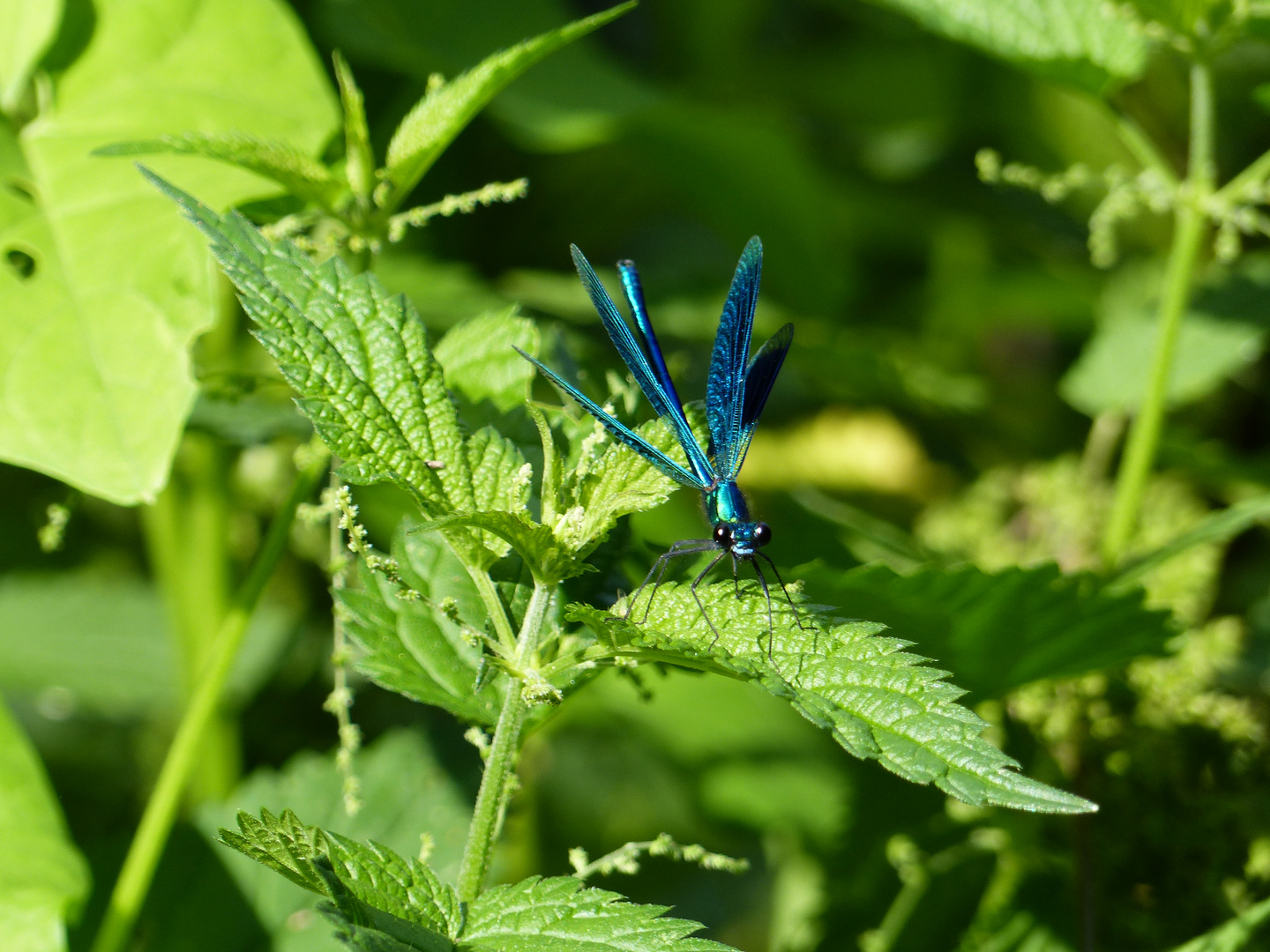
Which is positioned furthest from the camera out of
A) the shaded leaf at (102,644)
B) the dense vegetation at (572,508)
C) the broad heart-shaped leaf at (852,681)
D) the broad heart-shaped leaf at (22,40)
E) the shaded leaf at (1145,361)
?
the shaded leaf at (102,644)

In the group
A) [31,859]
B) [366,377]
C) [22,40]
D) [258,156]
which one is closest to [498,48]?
[22,40]

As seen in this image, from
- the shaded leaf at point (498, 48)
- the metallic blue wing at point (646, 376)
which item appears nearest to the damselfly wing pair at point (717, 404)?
the metallic blue wing at point (646, 376)

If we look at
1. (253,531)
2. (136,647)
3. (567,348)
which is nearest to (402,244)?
(253,531)

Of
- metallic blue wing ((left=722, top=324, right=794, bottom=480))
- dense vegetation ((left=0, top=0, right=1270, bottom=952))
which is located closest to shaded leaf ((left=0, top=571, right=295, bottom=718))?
dense vegetation ((left=0, top=0, right=1270, bottom=952))

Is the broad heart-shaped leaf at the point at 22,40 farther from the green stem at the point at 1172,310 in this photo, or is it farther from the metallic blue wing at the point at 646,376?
the green stem at the point at 1172,310

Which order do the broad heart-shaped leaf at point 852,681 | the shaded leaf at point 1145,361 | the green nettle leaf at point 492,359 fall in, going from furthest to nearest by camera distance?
the shaded leaf at point 1145,361, the green nettle leaf at point 492,359, the broad heart-shaped leaf at point 852,681

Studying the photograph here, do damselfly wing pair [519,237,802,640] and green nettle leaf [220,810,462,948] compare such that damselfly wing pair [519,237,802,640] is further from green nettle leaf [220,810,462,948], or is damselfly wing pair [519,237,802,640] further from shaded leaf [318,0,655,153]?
shaded leaf [318,0,655,153]

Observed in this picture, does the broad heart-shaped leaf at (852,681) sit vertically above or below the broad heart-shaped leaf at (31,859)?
above
